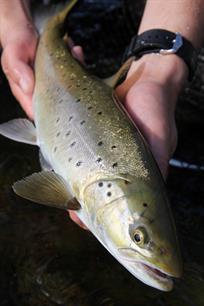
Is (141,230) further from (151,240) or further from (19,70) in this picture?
(19,70)

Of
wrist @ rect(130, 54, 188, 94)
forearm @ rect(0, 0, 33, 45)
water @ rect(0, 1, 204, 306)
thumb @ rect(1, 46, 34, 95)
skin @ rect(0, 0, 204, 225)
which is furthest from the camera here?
forearm @ rect(0, 0, 33, 45)

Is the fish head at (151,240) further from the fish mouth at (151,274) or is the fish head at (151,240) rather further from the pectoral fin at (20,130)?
the pectoral fin at (20,130)

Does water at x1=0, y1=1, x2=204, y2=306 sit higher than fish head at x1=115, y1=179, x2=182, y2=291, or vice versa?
fish head at x1=115, y1=179, x2=182, y2=291

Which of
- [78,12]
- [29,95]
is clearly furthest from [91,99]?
[78,12]

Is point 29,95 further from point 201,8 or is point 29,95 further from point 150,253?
point 150,253

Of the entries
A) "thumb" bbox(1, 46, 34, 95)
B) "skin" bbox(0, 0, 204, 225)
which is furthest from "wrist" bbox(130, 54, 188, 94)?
"thumb" bbox(1, 46, 34, 95)

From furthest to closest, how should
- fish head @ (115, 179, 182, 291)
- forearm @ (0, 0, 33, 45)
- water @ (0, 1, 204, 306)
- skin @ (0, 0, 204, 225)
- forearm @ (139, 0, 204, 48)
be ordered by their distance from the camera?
forearm @ (0, 0, 33, 45) < forearm @ (139, 0, 204, 48) < water @ (0, 1, 204, 306) < skin @ (0, 0, 204, 225) < fish head @ (115, 179, 182, 291)

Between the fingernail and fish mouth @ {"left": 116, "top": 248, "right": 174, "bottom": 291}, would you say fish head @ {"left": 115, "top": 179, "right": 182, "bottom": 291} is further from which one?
the fingernail
